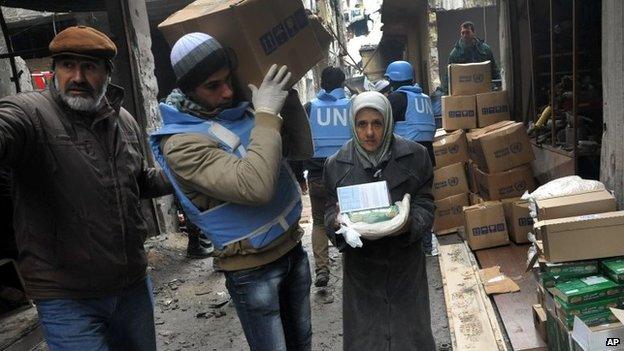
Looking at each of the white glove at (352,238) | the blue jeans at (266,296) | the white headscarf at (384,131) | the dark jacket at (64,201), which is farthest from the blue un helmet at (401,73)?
the dark jacket at (64,201)

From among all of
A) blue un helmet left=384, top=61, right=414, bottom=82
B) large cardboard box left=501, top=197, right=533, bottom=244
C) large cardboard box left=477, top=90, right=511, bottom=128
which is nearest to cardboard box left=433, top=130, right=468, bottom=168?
large cardboard box left=477, top=90, right=511, bottom=128

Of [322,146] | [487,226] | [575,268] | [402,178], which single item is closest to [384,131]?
[402,178]

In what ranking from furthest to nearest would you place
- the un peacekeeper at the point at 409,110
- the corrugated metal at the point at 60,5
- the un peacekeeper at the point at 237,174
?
the corrugated metal at the point at 60,5, the un peacekeeper at the point at 409,110, the un peacekeeper at the point at 237,174

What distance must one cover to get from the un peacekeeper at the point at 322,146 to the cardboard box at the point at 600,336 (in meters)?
2.64

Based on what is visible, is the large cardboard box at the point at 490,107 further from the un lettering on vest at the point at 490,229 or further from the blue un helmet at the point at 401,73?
the un lettering on vest at the point at 490,229

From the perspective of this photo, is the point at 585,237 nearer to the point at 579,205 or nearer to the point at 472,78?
the point at 579,205

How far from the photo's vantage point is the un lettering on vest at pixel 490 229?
4742mm

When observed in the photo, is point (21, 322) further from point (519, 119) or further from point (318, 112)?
point (519, 119)

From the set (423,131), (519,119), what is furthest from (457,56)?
(423,131)

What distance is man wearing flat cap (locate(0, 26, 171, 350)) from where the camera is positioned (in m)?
1.81

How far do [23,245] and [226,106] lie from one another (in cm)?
94

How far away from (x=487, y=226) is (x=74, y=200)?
3.92 m

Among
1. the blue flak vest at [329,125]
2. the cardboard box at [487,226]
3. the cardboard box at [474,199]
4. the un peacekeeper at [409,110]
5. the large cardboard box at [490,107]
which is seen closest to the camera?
the blue flak vest at [329,125]

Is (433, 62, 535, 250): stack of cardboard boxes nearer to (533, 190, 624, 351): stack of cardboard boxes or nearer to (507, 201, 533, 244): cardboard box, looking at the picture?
(507, 201, 533, 244): cardboard box
